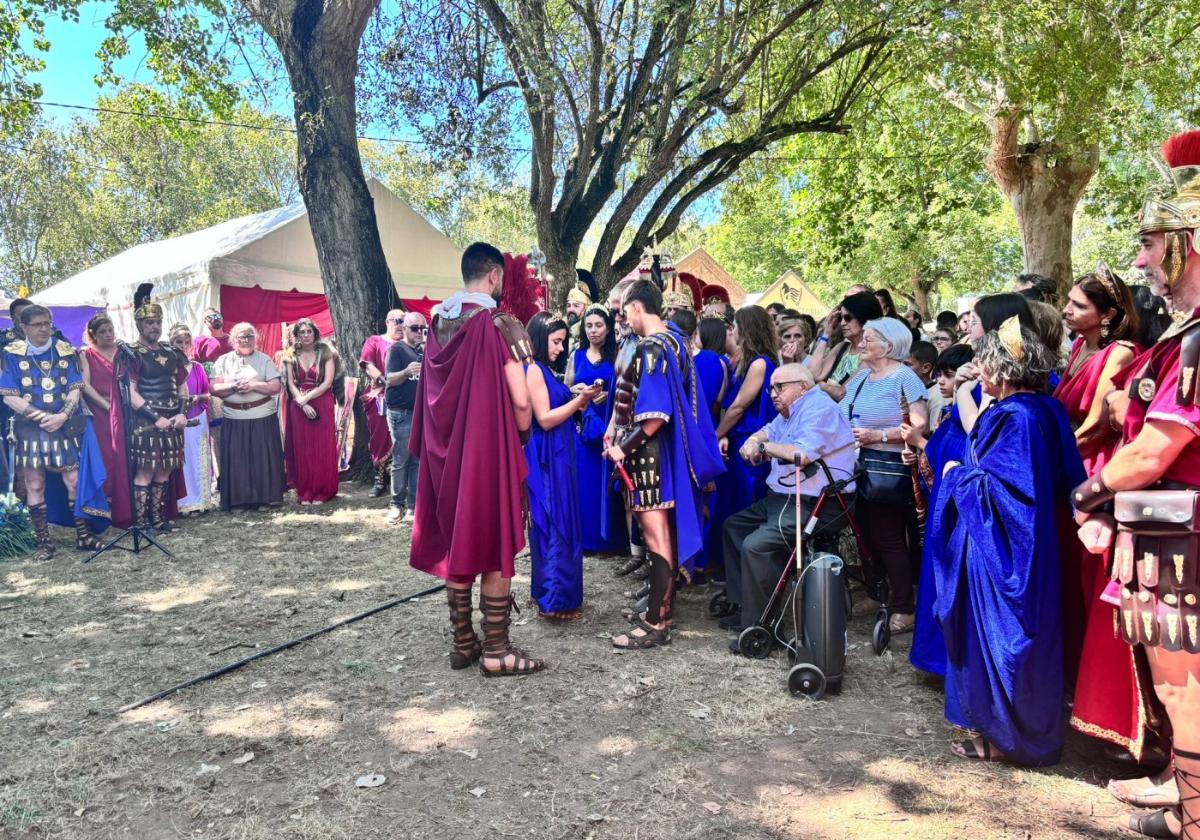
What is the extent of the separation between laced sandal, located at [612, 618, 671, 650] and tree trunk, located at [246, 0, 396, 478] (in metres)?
5.57

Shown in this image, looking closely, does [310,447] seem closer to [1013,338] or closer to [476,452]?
[476,452]

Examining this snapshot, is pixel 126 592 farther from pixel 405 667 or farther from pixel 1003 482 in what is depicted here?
pixel 1003 482

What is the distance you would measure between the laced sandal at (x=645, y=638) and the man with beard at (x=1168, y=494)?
2.30 meters

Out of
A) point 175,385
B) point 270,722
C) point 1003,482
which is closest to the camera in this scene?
point 1003,482

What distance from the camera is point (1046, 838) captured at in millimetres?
2500

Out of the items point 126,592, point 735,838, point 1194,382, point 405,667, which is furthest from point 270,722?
point 1194,382

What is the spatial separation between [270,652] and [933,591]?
3340 millimetres

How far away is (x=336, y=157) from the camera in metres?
8.41

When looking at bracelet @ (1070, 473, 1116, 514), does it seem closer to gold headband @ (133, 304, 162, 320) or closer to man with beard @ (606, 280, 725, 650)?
man with beard @ (606, 280, 725, 650)

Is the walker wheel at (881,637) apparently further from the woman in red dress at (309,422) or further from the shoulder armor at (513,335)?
the woman in red dress at (309,422)

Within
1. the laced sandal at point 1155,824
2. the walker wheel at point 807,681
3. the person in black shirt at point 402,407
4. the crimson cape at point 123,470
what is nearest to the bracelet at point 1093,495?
the laced sandal at point 1155,824

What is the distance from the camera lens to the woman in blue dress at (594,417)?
557 centimetres

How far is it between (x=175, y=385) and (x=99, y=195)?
82.7 ft

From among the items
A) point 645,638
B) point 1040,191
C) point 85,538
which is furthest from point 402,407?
point 1040,191
